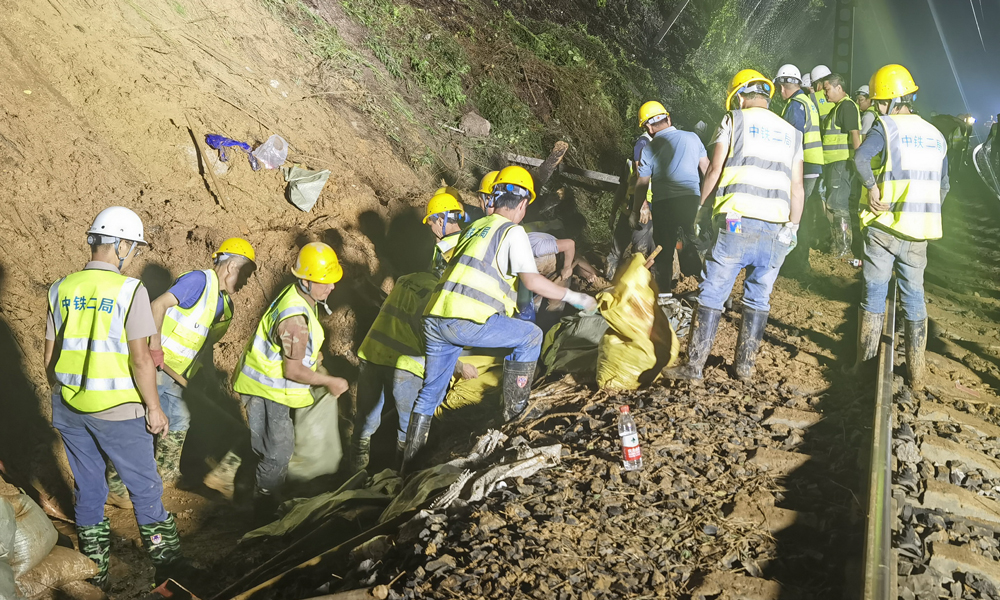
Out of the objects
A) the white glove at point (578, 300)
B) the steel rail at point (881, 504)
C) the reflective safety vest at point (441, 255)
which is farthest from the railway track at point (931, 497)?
the reflective safety vest at point (441, 255)

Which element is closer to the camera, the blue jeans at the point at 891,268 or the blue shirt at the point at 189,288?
the blue shirt at the point at 189,288

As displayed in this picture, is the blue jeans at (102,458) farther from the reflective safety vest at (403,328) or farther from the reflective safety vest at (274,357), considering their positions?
the reflective safety vest at (403,328)

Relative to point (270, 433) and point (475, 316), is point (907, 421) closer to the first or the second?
point (475, 316)

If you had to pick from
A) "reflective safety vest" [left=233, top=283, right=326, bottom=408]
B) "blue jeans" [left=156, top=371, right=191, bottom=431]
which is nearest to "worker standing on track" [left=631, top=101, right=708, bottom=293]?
"reflective safety vest" [left=233, top=283, right=326, bottom=408]

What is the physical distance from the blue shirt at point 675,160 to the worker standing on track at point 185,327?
3737 millimetres

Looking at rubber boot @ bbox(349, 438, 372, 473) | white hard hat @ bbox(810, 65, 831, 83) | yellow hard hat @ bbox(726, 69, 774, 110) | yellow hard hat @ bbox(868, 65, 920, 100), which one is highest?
white hard hat @ bbox(810, 65, 831, 83)

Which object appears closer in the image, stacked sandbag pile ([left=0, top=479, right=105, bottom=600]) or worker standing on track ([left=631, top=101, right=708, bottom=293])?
stacked sandbag pile ([left=0, top=479, right=105, bottom=600])

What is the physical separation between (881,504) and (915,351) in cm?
220

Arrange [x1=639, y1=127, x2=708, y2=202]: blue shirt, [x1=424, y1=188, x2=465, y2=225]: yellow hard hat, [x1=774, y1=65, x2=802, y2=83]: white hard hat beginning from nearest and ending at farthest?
1. [x1=424, y1=188, x2=465, y2=225]: yellow hard hat
2. [x1=639, y1=127, x2=708, y2=202]: blue shirt
3. [x1=774, y1=65, x2=802, y2=83]: white hard hat

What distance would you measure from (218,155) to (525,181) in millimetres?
3570

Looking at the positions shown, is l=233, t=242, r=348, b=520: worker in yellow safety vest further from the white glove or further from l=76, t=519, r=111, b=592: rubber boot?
the white glove

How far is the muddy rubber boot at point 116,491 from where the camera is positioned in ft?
15.3

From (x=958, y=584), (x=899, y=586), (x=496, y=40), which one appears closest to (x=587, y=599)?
(x=899, y=586)

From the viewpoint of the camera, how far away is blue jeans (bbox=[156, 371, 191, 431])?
15.0 ft
